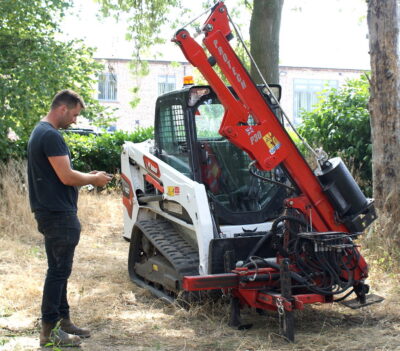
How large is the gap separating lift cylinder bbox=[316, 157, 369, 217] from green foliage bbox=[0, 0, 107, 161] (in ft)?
24.5

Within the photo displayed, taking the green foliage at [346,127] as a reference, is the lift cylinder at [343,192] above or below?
below

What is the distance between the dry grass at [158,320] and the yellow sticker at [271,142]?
1578 mm

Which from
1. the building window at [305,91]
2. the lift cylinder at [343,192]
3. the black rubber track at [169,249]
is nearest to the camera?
the lift cylinder at [343,192]

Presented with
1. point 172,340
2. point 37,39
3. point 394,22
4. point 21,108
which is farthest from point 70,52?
point 172,340

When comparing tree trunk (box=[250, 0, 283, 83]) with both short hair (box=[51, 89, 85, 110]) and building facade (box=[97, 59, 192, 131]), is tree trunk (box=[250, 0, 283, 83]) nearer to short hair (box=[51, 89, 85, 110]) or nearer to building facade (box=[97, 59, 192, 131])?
short hair (box=[51, 89, 85, 110])

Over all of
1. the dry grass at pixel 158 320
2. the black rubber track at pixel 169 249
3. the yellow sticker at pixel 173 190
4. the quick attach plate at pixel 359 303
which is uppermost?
the yellow sticker at pixel 173 190

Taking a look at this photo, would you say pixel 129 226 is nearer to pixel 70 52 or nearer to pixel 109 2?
pixel 70 52

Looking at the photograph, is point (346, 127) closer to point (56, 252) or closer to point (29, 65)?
point (29, 65)

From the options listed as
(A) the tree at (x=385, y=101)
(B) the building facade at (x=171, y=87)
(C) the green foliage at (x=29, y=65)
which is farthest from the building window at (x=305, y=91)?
(A) the tree at (x=385, y=101)

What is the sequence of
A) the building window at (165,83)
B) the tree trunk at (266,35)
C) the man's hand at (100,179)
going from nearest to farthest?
the man's hand at (100,179), the tree trunk at (266,35), the building window at (165,83)

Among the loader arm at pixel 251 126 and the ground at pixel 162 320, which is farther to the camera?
the loader arm at pixel 251 126

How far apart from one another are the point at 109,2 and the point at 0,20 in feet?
13.3

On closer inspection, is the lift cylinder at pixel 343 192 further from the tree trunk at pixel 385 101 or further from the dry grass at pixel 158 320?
the tree trunk at pixel 385 101

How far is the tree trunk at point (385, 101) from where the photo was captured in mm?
8406
